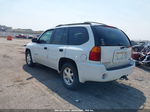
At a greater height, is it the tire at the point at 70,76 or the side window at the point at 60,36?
the side window at the point at 60,36

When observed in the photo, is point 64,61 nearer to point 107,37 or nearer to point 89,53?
point 89,53

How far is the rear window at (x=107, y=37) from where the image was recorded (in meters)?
3.93

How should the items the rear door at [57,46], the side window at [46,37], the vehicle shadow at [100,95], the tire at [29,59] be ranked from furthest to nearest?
the tire at [29,59], the side window at [46,37], the rear door at [57,46], the vehicle shadow at [100,95]

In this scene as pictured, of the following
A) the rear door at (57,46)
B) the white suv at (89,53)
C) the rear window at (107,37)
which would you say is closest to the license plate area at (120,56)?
the white suv at (89,53)

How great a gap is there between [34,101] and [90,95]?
152 cm

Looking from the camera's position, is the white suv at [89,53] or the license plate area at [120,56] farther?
the license plate area at [120,56]

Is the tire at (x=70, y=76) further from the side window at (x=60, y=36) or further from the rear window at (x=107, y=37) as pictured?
the rear window at (x=107, y=37)

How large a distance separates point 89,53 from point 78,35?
2.64ft

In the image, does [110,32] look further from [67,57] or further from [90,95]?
[90,95]

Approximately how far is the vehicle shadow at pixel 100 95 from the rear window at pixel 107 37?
145 centimetres

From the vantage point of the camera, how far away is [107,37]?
4.12 m

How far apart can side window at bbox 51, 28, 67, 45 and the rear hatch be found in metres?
1.14

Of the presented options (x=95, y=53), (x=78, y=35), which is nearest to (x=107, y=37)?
(x=95, y=53)

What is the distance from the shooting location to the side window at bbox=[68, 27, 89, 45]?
417 centimetres
